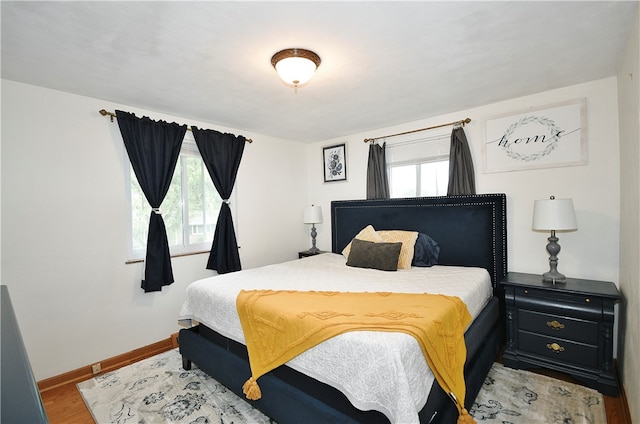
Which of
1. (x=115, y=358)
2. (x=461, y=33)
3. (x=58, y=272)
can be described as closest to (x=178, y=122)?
(x=58, y=272)

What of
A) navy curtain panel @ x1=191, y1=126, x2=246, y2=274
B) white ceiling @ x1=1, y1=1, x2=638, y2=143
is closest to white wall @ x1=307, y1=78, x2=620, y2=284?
white ceiling @ x1=1, y1=1, x2=638, y2=143

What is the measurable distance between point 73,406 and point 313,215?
3.17m

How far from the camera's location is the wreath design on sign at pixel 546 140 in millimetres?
2850

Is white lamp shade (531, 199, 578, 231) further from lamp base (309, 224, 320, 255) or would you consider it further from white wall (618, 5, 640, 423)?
lamp base (309, 224, 320, 255)

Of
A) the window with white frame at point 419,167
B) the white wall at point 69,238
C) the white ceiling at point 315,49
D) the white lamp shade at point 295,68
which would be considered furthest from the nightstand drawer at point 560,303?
the white wall at point 69,238

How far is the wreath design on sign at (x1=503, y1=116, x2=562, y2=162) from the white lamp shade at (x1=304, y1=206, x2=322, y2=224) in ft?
8.20

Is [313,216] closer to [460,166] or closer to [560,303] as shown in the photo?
[460,166]

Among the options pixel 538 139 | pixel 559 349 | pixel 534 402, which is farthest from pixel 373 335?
pixel 538 139

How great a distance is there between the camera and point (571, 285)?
2494 millimetres

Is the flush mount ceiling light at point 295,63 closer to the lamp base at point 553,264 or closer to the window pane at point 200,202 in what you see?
the window pane at point 200,202

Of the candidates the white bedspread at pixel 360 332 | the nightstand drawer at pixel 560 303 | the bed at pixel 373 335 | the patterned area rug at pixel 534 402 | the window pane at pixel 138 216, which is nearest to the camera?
the white bedspread at pixel 360 332

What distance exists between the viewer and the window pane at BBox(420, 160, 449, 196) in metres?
3.57

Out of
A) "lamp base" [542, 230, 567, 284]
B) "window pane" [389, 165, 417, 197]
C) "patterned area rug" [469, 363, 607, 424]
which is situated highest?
"window pane" [389, 165, 417, 197]

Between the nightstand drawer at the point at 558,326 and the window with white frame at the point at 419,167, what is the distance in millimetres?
1536
